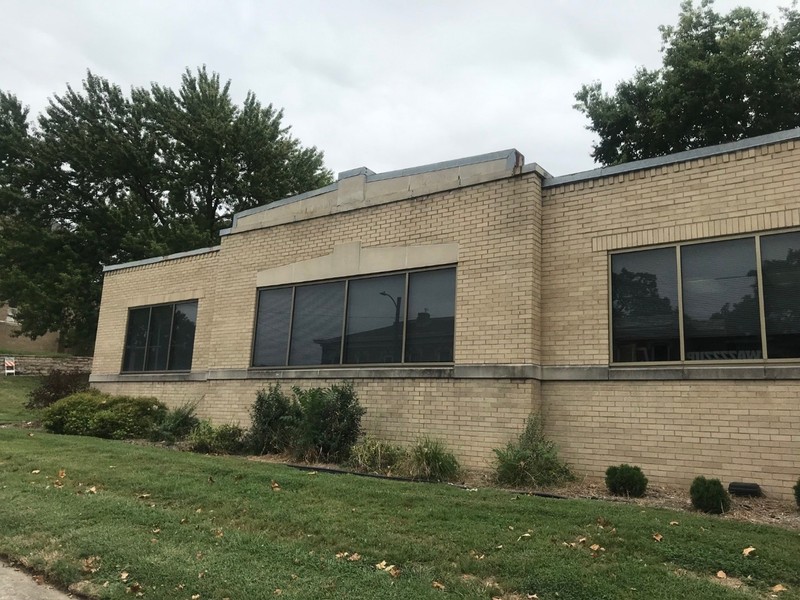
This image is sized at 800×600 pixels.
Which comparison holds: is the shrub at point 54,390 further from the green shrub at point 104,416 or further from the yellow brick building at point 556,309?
the yellow brick building at point 556,309

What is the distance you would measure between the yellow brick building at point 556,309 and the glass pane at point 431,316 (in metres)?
0.03

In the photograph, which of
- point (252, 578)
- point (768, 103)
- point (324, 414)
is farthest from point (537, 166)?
point (768, 103)

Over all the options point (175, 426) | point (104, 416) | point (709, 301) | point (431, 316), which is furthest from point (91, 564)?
point (104, 416)

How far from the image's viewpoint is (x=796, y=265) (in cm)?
773

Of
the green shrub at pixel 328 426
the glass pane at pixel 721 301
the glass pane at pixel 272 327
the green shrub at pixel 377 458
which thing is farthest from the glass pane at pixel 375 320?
the glass pane at pixel 721 301

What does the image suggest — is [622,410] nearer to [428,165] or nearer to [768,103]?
[428,165]

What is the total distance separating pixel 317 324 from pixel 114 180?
24.2m

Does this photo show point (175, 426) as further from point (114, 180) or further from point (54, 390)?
point (114, 180)

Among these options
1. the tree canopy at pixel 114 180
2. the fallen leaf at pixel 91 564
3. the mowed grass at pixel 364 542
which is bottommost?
the fallen leaf at pixel 91 564

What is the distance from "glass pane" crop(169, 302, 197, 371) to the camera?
49.5 feet

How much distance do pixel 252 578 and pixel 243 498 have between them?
91.0 inches

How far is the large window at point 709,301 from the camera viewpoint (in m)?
7.79

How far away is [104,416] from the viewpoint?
43.3 feet

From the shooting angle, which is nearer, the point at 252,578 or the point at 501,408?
the point at 252,578
